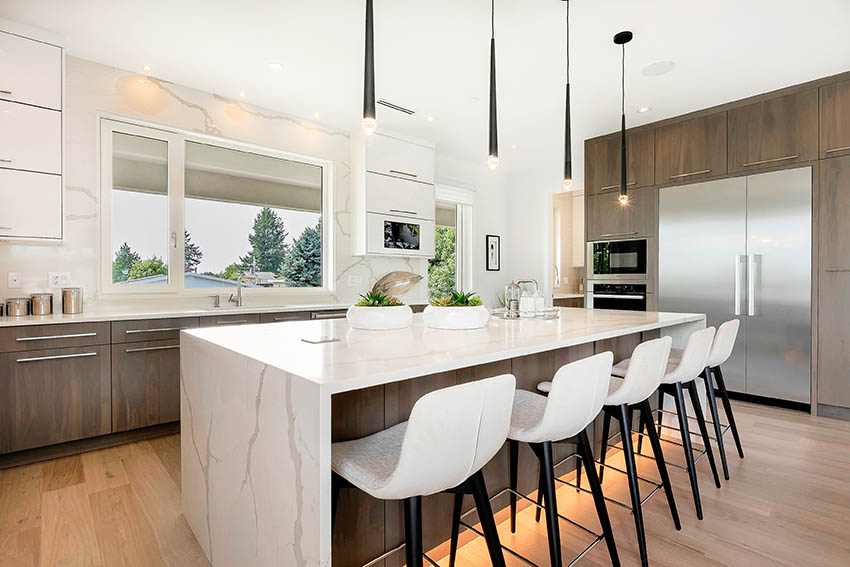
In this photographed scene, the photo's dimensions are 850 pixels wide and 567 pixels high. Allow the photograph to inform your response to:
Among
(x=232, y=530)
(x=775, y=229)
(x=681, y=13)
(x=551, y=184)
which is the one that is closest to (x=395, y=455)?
(x=232, y=530)

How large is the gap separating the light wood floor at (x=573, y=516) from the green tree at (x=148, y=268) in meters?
1.31

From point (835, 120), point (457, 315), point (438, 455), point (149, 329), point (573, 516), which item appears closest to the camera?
point (438, 455)

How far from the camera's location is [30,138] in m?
2.71

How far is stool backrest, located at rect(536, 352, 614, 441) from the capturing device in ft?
4.34

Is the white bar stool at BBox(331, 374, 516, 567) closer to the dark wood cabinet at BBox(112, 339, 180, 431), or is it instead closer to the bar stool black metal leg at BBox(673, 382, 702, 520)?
the bar stool black metal leg at BBox(673, 382, 702, 520)

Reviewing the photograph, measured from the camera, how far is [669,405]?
2.97 m

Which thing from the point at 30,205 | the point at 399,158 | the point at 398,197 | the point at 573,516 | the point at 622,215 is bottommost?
the point at 573,516

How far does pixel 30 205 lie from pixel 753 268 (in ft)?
17.6

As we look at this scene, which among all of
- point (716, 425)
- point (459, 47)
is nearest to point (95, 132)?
point (459, 47)

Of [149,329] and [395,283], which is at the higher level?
[395,283]

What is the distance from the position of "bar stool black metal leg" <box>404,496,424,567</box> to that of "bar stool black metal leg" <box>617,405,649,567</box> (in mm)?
957

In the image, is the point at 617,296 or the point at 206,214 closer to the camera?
the point at 206,214

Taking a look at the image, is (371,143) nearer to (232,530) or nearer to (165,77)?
(165,77)

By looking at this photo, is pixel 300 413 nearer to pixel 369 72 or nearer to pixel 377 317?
pixel 377 317
